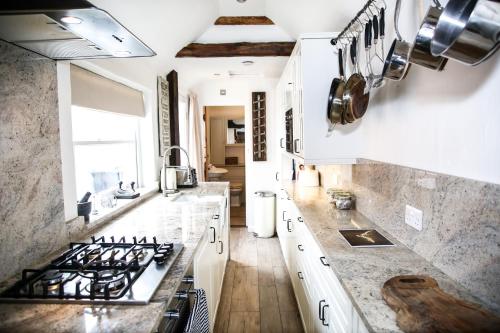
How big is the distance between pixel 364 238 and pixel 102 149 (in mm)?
2068

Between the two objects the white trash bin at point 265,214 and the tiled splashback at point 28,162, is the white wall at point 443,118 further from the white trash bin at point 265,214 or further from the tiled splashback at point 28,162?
the white trash bin at point 265,214

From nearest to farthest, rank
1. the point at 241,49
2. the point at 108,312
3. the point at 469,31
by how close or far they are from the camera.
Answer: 1. the point at 469,31
2. the point at 108,312
3. the point at 241,49

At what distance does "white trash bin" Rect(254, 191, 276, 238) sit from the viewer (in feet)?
14.6

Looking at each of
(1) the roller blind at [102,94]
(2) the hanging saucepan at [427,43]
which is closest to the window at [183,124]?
(1) the roller blind at [102,94]

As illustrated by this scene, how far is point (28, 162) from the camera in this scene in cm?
135

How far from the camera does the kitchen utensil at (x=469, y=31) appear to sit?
827 millimetres

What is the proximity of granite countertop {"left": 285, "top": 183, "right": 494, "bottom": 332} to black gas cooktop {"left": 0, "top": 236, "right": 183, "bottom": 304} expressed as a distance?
0.72 metres

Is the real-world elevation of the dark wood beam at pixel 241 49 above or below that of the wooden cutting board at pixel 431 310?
above

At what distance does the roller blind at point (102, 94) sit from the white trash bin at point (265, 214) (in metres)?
2.15

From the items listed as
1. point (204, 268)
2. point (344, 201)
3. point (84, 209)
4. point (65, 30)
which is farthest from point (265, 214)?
point (65, 30)

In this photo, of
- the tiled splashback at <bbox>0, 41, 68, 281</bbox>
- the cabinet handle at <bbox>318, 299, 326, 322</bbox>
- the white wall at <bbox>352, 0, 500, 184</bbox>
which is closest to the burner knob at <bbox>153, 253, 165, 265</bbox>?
the tiled splashback at <bbox>0, 41, 68, 281</bbox>

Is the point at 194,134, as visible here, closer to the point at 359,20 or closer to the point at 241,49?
the point at 241,49

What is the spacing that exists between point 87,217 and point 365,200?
71.0 inches

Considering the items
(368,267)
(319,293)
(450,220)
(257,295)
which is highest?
(450,220)
